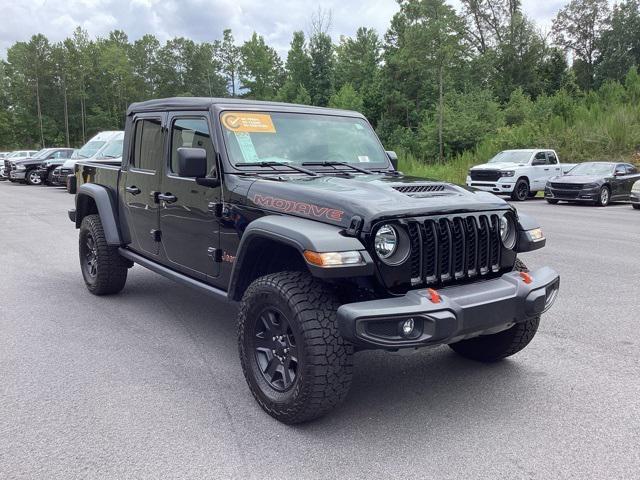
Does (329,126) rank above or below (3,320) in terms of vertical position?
Answer: above

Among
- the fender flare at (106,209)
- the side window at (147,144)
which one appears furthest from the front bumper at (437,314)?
the fender flare at (106,209)

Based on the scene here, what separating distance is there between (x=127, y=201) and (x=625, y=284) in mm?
5765

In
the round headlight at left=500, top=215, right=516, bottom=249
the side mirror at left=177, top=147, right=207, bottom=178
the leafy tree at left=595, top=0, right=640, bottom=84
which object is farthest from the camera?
the leafy tree at left=595, top=0, right=640, bottom=84

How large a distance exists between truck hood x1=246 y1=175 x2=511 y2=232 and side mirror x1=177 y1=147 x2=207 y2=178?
39 centimetres

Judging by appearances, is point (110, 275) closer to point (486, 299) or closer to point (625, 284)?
point (486, 299)

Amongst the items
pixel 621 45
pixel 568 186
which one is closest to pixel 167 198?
pixel 568 186

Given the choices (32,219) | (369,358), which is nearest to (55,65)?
(32,219)

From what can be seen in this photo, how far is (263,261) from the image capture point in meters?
3.82

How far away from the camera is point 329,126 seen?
192 inches

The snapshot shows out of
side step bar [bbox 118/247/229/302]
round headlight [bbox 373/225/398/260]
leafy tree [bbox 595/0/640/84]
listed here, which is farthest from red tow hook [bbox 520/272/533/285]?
leafy tree [bbox 595/0/640/84]

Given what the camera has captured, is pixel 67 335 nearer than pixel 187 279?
No

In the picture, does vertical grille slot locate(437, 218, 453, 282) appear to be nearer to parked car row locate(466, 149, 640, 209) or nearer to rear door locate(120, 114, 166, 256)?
rear door locate(120, 114, 166, 256)

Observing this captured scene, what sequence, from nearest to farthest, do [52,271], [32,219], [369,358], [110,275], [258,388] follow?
[258,388]
[369,358]
[110,275]
[52,271]
[32,219]

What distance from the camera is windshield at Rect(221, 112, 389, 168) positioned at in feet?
14.1
